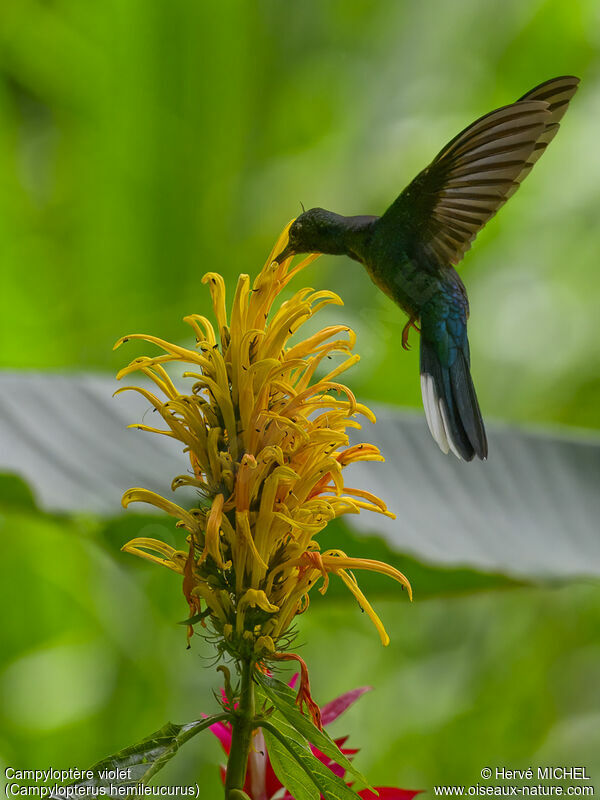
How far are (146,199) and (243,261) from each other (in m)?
0.26

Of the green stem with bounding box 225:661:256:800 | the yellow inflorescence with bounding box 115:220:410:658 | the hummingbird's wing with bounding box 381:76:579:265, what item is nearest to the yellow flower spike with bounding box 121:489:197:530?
the yellow inflorescence with bounding box 115:220:410:658

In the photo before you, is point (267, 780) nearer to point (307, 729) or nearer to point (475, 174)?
point (307, 729)

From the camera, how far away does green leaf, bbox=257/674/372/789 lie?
0.55 meters

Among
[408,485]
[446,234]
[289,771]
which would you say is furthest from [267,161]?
[289,771]

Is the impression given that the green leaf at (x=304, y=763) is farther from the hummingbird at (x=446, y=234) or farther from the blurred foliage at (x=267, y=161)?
the blurred foliage at (x=267, y=161)

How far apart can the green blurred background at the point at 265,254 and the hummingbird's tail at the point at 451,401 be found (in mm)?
624

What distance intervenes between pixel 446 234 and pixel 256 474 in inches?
10.0

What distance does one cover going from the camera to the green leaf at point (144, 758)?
0.56 metres

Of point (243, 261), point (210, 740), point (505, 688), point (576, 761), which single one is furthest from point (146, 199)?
point (576, 761)

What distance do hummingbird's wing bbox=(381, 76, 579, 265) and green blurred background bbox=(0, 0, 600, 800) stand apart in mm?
627

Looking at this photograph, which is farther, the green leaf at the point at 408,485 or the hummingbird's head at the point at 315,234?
the green leaf at the point at 408,485

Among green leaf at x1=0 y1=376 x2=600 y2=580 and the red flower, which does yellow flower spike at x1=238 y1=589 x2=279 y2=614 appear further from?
green leaf at x1=0 y1=376 x2=600 y2=580

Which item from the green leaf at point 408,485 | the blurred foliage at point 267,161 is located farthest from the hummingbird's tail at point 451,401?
the blurred foliage at point 267,161

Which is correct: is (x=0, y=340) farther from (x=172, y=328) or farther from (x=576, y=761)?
(x=576, y=761)
